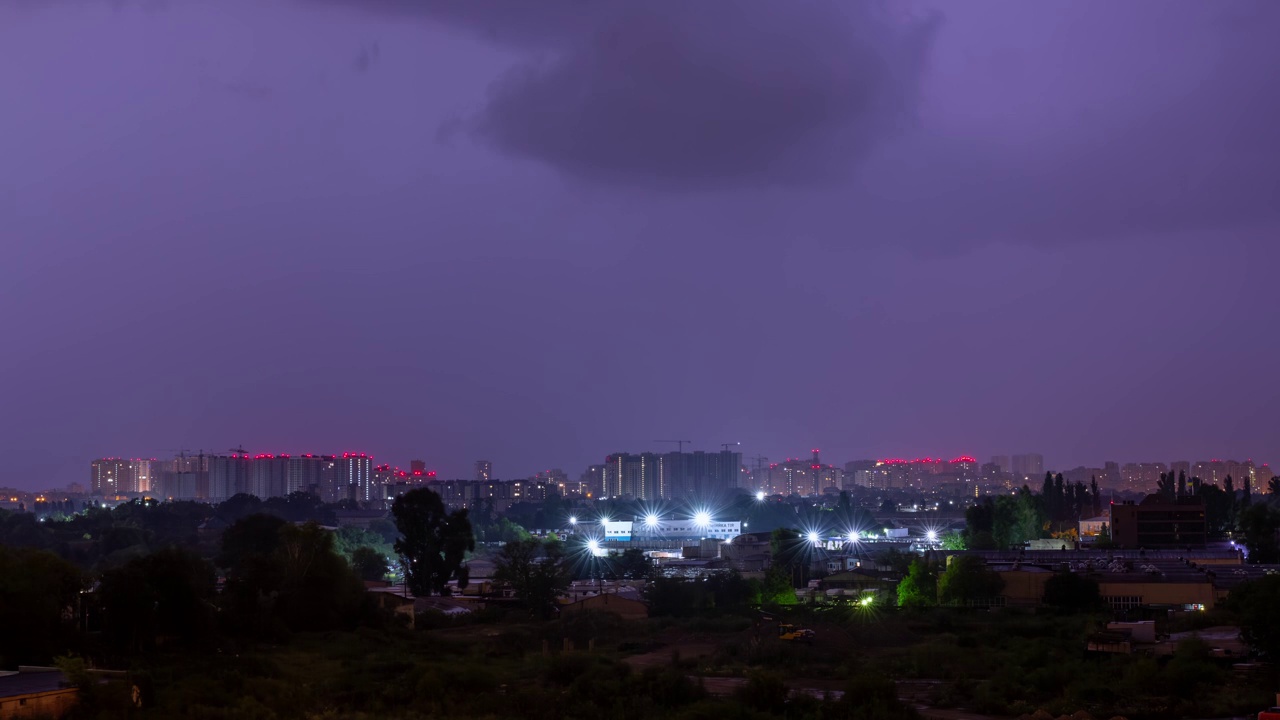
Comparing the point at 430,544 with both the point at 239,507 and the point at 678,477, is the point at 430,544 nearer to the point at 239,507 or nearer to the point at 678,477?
the point at 239,507

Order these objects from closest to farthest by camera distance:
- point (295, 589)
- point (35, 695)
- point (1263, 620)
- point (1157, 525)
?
point (35, 695), point (1263, 620), point (295, 589), point (1157, 525)

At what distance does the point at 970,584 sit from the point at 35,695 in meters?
24.9

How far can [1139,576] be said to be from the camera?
33.2 m

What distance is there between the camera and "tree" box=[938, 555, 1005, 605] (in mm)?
33781

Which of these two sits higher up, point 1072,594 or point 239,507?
point 1072,594

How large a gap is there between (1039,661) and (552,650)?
10611mm

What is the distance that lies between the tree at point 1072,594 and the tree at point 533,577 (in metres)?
14.0

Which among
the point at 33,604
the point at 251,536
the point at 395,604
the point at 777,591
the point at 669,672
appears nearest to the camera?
the point at 669,672

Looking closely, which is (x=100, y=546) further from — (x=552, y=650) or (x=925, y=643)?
(x=925, y=643)

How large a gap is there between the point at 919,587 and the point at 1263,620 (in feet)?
48.4

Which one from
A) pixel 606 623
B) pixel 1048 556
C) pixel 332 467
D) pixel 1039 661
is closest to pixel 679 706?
pixel 1039 661

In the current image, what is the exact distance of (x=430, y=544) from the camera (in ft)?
137

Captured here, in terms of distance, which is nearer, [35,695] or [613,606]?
[35,695]

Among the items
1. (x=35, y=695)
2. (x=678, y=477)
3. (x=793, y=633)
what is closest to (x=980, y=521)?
(x=793, y=633)
